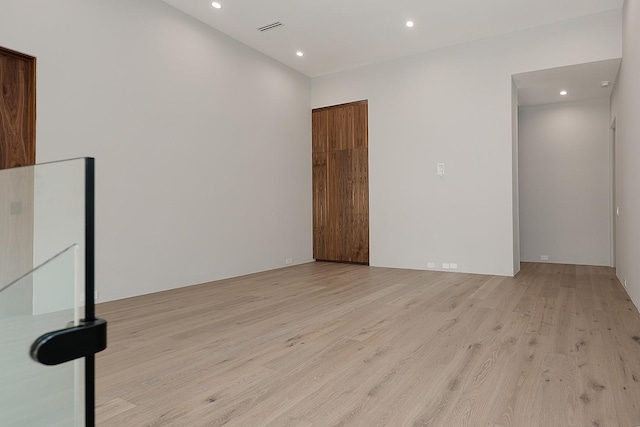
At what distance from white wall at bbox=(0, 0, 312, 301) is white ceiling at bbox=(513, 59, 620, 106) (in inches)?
159

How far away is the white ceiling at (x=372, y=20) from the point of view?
4867 millimetres

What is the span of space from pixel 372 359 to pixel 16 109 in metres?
3.87

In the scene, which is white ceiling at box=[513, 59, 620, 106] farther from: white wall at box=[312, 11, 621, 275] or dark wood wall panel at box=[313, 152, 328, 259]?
dark wood wall panel at box=[313, 152, 328, 259]

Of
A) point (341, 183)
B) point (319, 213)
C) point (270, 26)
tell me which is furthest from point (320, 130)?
point (270, 26)

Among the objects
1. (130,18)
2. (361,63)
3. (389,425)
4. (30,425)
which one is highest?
(361,63)

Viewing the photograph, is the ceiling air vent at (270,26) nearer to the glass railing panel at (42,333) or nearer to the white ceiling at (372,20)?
the white ceiling at (372,20)

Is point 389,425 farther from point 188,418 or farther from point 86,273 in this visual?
point 86,273

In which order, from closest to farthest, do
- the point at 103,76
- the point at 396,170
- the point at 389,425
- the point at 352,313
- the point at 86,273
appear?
the point at 86,273
the point at 389,425
the point at 352,313
the point at 103,76
the point at 396,170

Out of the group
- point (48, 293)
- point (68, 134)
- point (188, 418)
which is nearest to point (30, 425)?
point (48, 293)

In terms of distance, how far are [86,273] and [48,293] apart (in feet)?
0.33

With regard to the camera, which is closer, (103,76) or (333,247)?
(103,76)

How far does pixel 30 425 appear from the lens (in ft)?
3.84

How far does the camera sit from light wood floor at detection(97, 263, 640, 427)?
1.83m

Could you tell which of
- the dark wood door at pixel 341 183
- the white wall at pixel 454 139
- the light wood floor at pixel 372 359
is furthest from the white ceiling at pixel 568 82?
the light wood floor at pixel 372 359
